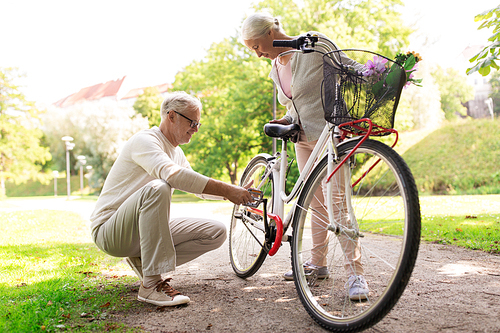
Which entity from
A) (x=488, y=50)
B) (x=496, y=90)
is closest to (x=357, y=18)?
(x=488, y=50)

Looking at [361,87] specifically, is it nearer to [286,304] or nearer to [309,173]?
[309,173]

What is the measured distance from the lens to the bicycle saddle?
2.96 metres

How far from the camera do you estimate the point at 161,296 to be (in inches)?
102

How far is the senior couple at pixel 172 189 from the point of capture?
A: 8.34 ft

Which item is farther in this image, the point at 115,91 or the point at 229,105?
the point at 115,91

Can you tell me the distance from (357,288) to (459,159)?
18040 millimetres

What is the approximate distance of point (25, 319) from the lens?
222 centimetres

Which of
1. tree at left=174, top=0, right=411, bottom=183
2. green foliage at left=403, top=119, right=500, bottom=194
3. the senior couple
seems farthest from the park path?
tree at left=174, top=0, right=411, bottom=183

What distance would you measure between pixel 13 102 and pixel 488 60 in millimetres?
39081

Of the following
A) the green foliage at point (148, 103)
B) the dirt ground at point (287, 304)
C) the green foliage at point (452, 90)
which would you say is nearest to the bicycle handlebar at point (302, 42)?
the dirt ground at point (287, 304)

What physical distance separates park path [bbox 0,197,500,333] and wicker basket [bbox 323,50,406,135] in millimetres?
1110

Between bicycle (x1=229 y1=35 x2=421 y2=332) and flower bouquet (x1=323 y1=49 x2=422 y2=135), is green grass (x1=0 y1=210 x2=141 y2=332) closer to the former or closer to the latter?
bicycle (x1=229 y1=35 x2=421 y2=332)

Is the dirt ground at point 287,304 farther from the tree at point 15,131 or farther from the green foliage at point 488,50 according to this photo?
the tree at point 15,131

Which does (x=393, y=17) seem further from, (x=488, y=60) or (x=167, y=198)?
(x=167, y=198)
